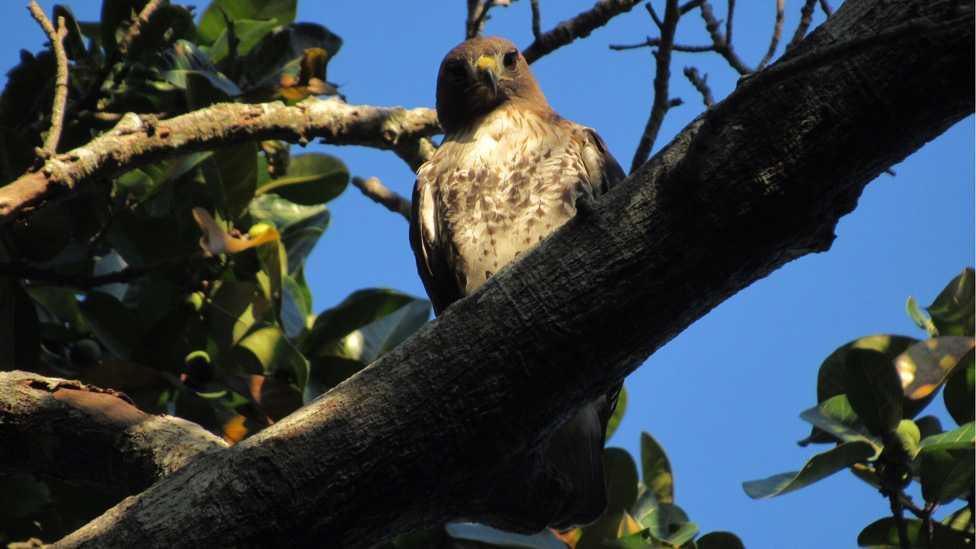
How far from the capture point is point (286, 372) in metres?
3.24

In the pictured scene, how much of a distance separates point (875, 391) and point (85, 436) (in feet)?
6.03

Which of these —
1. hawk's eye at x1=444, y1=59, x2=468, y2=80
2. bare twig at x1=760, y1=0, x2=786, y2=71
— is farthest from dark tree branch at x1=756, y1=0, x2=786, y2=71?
hawk's eye at x1=444, y1=59, x2=468, y2=80

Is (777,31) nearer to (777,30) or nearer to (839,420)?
(777,30)

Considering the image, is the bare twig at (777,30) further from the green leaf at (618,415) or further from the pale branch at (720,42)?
the green leaf at (618,415)

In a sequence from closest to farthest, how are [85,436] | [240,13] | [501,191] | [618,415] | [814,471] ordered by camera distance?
[85,436] → [814,471] → [501,191] → [618,415] → [240,13]

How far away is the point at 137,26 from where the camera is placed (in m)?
3.31

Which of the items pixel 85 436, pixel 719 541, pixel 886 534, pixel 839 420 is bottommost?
pixel 886 534

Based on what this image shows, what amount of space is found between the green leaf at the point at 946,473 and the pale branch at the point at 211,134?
6.43 feet

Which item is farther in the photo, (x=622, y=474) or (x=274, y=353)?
(x=622, y=474)

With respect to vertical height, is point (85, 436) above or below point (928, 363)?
above

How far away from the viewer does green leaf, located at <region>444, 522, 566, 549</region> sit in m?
3.02

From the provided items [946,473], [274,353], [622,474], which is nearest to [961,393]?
[946,473]

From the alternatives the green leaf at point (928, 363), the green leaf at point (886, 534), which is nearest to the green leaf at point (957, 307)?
the green leaf at point (928, 363)

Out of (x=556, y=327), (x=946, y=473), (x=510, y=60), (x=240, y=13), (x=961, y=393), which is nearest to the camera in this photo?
(x=556, y=327)
